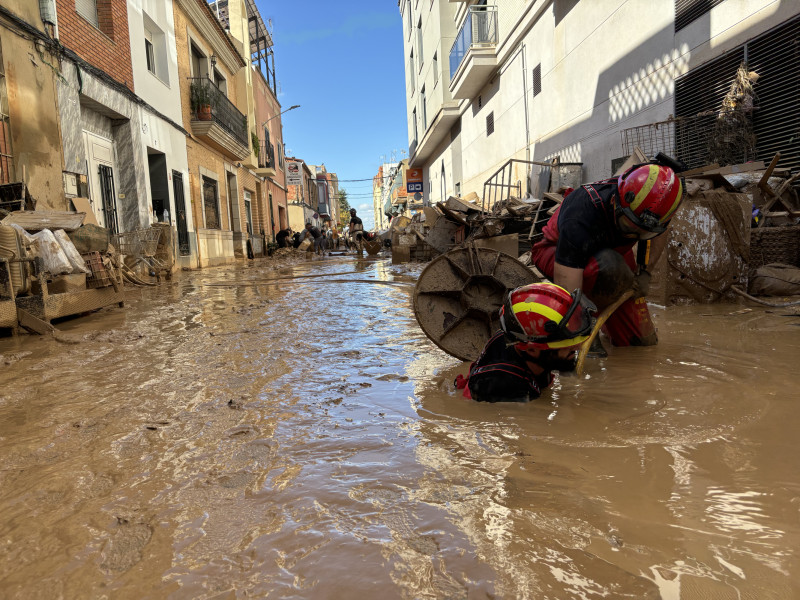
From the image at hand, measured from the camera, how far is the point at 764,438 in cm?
197

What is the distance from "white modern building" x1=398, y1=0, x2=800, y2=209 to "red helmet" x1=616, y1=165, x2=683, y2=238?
4.99 meters

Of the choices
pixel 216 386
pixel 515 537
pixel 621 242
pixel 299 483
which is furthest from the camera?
pixel 621 242

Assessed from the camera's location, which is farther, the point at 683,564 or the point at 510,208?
the point at 510,208

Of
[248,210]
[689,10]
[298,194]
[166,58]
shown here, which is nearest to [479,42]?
[166,58]

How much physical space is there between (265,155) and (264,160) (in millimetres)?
704

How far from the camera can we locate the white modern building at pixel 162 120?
12.0 meters

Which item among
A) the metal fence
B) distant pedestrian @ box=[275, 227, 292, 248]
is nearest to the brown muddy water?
the metal fence

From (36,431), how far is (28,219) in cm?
348

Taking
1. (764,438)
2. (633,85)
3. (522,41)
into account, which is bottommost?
(764,438)

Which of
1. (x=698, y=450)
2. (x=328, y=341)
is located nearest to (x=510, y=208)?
(x=328, y=341)

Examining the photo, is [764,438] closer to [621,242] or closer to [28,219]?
[621,242]

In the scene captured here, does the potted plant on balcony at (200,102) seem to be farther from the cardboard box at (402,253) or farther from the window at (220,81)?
the cardboard box at (402,253)

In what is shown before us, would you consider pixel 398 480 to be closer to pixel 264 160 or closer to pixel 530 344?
pixel 530 344

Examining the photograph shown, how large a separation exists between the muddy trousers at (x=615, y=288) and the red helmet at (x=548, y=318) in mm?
769
